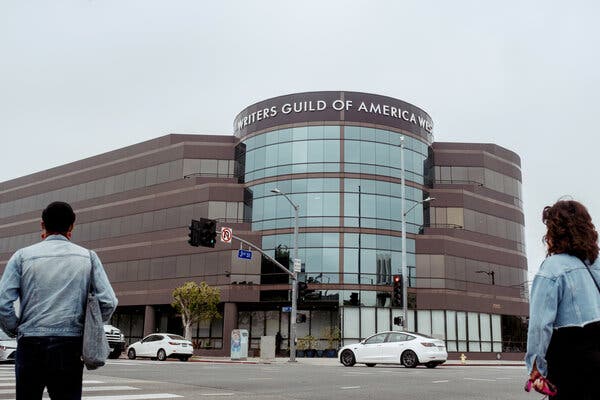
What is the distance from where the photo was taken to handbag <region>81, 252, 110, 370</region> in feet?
13.2

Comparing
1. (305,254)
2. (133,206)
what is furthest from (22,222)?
(305,254)

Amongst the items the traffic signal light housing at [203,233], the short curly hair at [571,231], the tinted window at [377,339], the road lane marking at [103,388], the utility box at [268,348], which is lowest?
the utility box at [268,348]

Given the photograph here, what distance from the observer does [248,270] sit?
4328 centimetres

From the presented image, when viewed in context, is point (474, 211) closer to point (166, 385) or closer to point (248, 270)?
point (248, 270)

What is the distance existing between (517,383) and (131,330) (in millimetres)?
42839

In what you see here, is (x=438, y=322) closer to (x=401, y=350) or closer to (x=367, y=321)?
(x=367, y=321)

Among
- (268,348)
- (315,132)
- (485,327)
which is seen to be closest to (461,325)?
(485,327)

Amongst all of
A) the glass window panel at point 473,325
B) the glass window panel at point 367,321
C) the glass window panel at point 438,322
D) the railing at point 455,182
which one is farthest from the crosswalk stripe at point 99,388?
the railing at point 455,182

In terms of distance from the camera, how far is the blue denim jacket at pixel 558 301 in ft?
11.9

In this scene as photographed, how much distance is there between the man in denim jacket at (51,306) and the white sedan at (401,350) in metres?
18.2

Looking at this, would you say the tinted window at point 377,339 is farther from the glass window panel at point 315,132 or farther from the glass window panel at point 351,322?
the glass window panel at point 315,132

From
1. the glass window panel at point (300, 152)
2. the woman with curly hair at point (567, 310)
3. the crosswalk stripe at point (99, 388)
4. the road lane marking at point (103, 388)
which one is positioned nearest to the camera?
the woman with curly hair at point (567, 310)

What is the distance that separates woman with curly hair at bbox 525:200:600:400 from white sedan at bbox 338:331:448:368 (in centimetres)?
1805

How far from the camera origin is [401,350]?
21.6 meters
